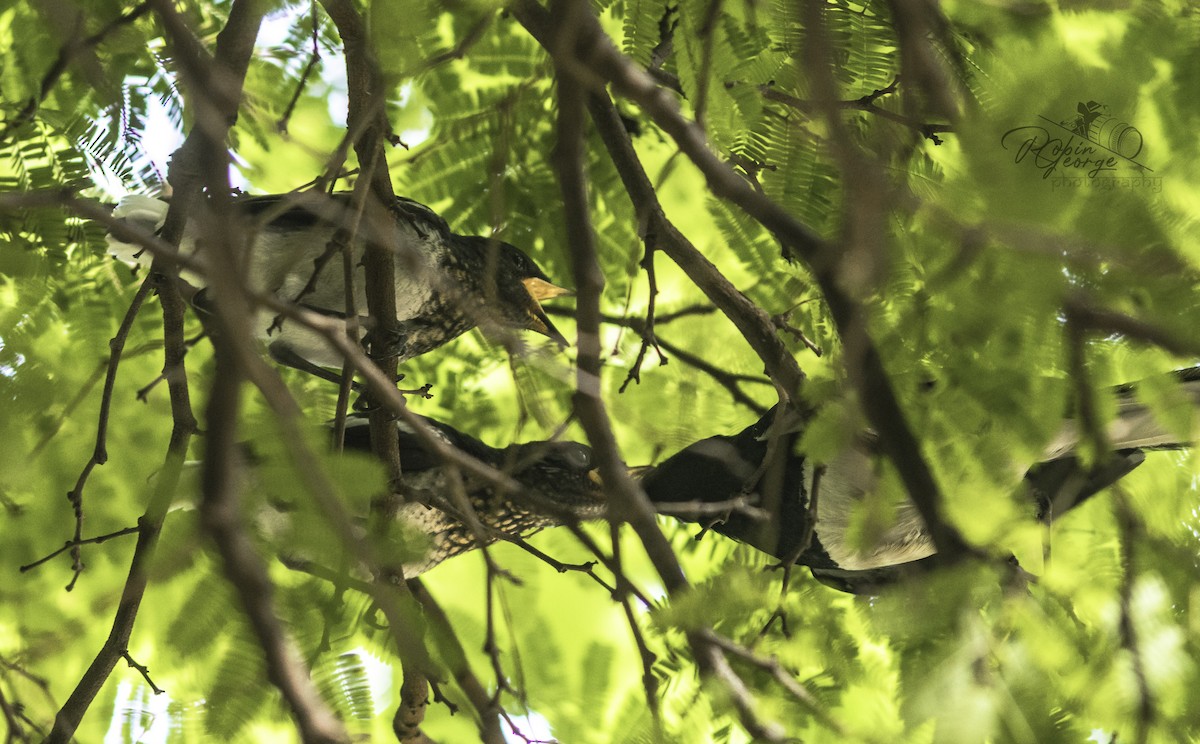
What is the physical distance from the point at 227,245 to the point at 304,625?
76 cm

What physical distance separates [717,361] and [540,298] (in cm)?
49

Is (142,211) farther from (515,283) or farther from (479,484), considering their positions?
(479,484)

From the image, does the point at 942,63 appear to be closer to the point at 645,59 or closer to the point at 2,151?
the point at 645,59

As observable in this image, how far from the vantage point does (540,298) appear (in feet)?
8.66

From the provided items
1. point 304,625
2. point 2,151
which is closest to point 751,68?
point 304,625

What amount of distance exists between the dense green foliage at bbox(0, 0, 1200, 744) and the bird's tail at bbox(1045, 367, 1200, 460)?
0.01m

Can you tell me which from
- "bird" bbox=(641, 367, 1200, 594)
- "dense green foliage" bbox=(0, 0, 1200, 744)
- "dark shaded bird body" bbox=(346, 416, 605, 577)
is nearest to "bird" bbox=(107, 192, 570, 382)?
"dense green foliage" bbox=(0, 0, 1200, 744)

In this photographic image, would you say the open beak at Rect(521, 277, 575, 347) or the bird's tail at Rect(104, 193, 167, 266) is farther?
the open beak at Rect(521, 277, 575, 347)

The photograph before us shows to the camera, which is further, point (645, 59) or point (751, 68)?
point (645, 59)

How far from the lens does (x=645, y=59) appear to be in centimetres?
197

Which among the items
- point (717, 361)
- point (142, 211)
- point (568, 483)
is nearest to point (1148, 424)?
point (717, 361)

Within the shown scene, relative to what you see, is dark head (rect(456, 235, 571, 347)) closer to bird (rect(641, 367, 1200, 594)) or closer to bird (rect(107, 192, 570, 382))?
bird (rect(107, 192, 570, 382))

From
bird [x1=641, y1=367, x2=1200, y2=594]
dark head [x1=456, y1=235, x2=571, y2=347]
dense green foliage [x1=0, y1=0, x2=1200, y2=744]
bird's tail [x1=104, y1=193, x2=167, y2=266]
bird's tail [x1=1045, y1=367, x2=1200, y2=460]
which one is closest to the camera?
dense green foliage [x1=0, y1=0, x2=1200, y2=744]

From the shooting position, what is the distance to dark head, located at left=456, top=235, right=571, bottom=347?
2.51 meters
